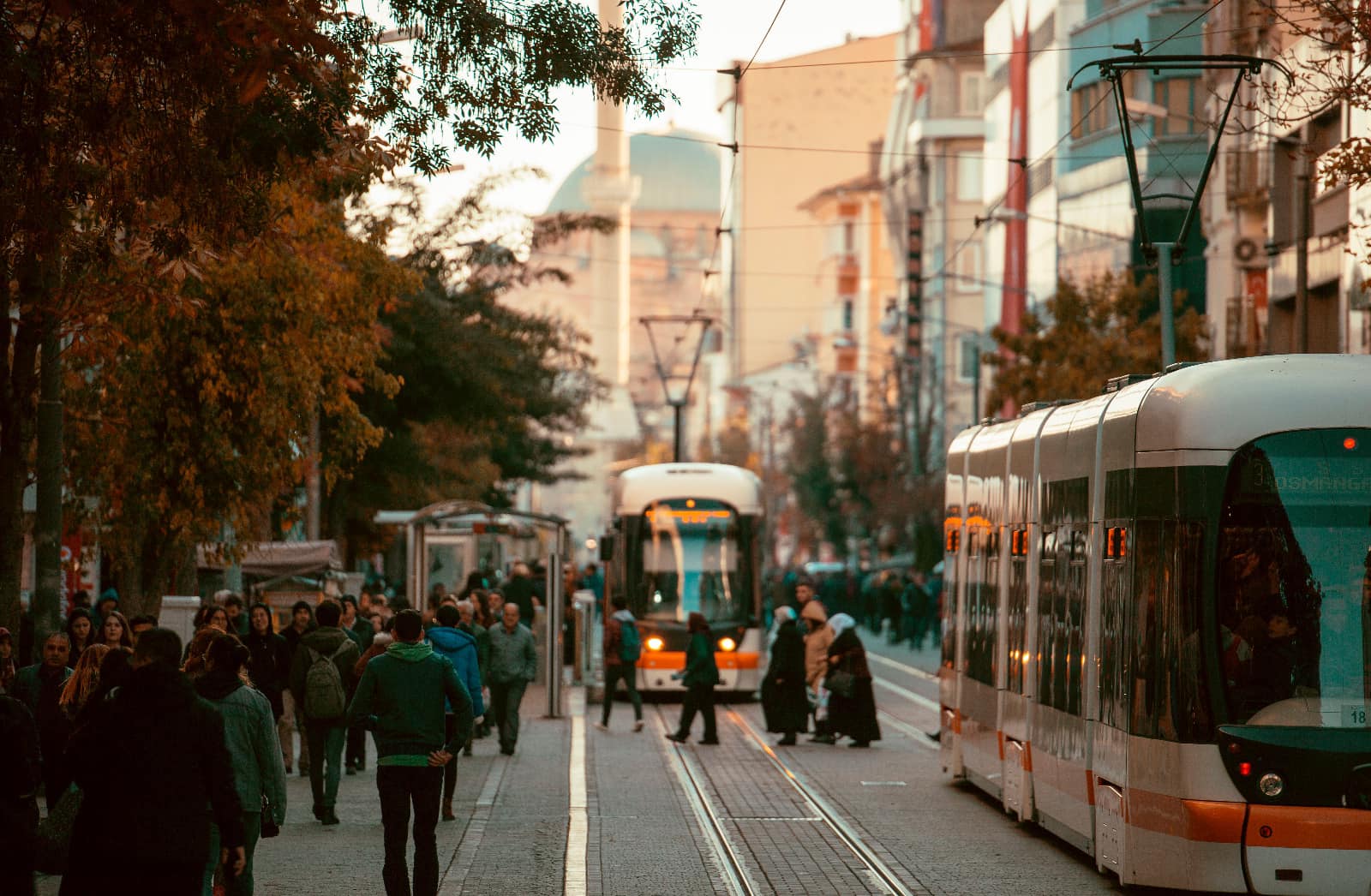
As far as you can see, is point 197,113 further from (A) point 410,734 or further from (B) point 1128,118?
(B) point 1128,118

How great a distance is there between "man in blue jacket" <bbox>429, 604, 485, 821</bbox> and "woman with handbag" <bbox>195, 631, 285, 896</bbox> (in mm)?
5214

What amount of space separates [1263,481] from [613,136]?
13487 cm

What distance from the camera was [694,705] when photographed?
23766 millimetres

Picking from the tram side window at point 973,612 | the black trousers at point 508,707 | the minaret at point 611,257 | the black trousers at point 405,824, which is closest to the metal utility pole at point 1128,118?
the tram side window at point 973,612

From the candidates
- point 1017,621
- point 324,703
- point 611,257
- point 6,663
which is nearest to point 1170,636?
point 1017,621

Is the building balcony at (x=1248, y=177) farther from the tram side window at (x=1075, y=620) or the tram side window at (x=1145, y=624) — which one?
the tram side window at (x=1145, y=624)

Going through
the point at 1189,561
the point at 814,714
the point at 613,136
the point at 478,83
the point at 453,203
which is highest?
the point at 613,136

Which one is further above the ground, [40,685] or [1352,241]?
[1352,241]

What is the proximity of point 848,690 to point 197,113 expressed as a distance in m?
12.7

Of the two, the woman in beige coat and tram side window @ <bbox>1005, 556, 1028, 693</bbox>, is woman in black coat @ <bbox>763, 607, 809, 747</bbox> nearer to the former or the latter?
the woman in beige coat

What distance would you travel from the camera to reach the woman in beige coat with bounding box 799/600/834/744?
79.3 ft

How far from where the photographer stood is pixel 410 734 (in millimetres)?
10992

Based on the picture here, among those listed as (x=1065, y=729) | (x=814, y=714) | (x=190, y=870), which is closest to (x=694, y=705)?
(x=814, y=714)

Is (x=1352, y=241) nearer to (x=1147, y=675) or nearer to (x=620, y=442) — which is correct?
(x=1147, y=675)
